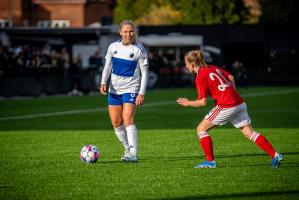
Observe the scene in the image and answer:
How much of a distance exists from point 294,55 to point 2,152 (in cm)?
3581

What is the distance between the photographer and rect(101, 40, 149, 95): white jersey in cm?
1302

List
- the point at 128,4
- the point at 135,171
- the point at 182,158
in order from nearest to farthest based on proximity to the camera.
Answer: the point at 135,171
the point at 182,158
the point at 128,4

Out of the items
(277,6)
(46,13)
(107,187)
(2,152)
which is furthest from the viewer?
(46,13)

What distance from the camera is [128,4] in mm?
72188

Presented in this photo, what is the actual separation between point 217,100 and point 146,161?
5.93ft

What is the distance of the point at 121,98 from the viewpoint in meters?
13.2

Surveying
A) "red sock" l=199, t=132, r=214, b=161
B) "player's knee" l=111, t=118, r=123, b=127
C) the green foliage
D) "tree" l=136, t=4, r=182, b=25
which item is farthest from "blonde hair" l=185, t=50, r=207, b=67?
"tree" l=136, t=4, r=182, b=25

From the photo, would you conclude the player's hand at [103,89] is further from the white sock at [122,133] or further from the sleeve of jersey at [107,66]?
the white sock at [122,133]

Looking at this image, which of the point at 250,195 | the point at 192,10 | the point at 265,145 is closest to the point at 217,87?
the point at 265,145

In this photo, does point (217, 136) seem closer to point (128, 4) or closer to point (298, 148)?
point (298, 148)

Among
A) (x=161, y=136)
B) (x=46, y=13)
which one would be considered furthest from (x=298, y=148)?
(x=46, y=13)

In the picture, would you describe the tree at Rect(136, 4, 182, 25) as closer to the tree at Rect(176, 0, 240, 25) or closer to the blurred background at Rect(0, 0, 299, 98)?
the tree at Rect(176, 0, 240, 25)

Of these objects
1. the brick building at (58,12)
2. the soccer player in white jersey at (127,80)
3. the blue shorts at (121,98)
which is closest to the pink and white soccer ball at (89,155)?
the soccer player in white jersey at (127,80)

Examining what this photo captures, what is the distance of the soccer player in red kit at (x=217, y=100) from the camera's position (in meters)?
11.8
